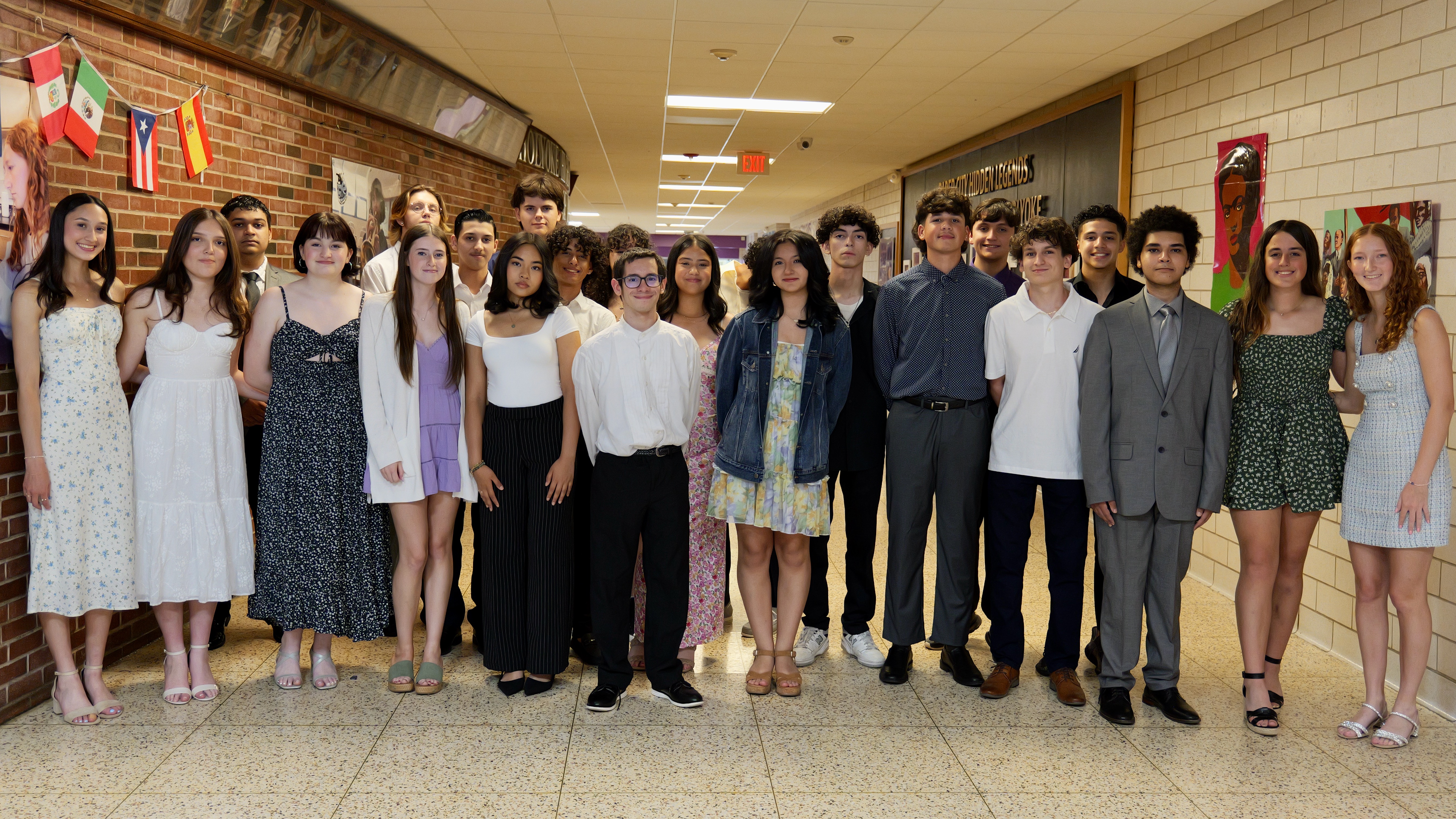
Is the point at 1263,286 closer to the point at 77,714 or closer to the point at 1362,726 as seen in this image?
the point at 1362,726

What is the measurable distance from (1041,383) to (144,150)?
11.5ft

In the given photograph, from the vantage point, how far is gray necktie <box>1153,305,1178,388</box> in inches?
131

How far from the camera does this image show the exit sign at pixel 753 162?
34.3ft

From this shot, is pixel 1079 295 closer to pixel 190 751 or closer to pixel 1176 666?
pixel 1176 666

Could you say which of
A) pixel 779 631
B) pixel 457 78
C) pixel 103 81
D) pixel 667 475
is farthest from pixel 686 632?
pixel 457 78

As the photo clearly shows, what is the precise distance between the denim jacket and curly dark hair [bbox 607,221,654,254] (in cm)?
65

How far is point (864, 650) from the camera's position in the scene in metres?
3.95

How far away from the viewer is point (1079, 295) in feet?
11.9

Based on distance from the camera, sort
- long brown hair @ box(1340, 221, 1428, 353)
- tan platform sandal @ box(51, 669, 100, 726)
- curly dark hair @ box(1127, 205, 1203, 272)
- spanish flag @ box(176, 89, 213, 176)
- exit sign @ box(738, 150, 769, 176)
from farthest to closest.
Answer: exit sign @ box(738, 150, 769, 176), spanish flag @ box(176, 89, 213, 176), curly dark hair @ box(1127, 205, 1203, 272), tan platform sandal @ box(51, 669, 100, 726), long brown hair @ box(1340, 221, 1428, 353)

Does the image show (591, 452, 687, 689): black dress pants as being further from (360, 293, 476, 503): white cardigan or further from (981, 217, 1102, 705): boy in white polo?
(981, 217, 1102, 705): boy in white polo

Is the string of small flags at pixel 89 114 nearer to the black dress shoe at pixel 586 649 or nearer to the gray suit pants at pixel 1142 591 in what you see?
the black dress shoe at pixel 586 649

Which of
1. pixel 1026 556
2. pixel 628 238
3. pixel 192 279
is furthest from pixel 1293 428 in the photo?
pixel 192 279

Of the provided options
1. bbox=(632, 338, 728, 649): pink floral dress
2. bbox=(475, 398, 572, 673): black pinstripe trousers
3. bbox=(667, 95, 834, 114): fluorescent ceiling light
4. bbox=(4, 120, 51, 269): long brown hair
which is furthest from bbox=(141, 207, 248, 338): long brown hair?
bbox=(667, 95, 834, 114): fluorescent ceiling light

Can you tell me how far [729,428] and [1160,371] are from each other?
1.46m
